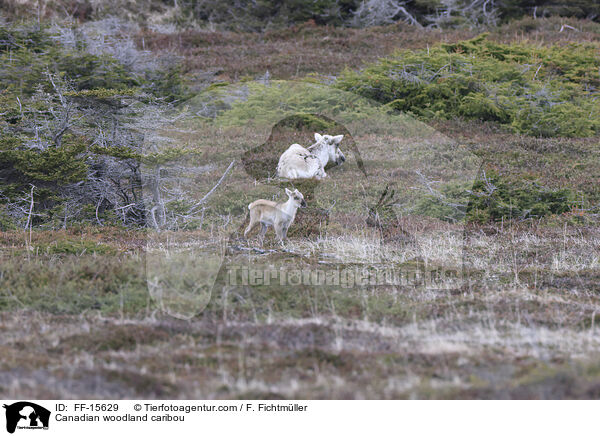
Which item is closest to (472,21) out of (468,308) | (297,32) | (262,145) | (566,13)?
(566,13)

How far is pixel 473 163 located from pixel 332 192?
475 centimetres

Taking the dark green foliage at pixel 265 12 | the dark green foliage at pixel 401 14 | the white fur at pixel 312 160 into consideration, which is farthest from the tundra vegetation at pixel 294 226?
the dark green foliage at pixel 265 12

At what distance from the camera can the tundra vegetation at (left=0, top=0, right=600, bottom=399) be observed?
570 centimetres

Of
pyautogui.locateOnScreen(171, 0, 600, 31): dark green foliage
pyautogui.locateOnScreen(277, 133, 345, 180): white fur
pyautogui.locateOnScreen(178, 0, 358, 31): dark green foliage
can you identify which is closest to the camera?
pyautogui.locateOnScreen(277, 133, 345, 180): white fur

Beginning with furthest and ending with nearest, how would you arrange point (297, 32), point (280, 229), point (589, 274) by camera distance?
point (297, 32)
point (280, 229)
point (589, 274)

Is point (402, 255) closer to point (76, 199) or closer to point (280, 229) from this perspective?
point (280, 229)

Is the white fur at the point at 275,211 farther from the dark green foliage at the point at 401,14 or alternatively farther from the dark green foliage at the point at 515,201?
the dark green foliage at the point at 401,14

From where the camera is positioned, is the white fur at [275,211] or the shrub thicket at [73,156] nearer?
the white fur at [275,211]

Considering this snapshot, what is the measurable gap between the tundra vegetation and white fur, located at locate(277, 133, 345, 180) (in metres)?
0.40

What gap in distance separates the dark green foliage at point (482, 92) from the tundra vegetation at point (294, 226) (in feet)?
0.27

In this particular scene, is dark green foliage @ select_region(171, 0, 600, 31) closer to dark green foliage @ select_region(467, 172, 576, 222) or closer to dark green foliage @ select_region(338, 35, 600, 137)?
dark green foliage @ select_region(338, 35, 600, 137)

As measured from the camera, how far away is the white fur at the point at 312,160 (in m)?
12.3

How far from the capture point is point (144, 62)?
20891 mm

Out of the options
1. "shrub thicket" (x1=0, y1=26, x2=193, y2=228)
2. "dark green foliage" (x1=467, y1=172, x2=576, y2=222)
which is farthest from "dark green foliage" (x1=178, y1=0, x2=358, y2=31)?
"dark green foliage" (x1=467, y1=172, x2=576, y2=222)
